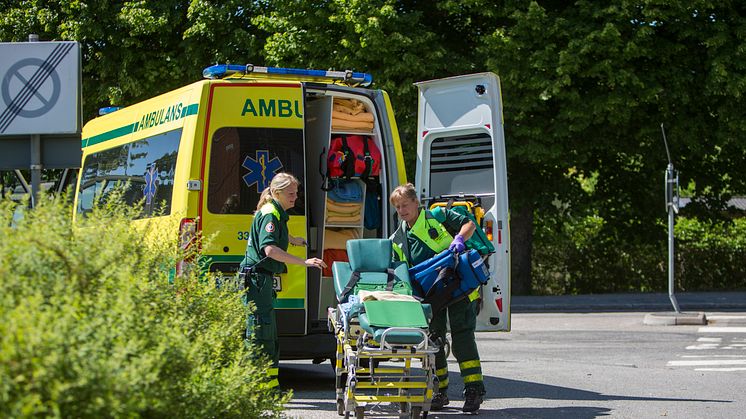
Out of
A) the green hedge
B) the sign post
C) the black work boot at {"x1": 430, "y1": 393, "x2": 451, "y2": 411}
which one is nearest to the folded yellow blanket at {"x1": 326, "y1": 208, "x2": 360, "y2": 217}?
the black work boot at {"x1": 430, "y1": 393, "x2": 451, "y2": 411}

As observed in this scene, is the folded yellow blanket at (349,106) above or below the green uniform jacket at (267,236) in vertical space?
above

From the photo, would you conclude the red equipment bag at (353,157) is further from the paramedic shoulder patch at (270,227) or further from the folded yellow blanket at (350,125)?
the paramedic shoulder patch at (270,227)

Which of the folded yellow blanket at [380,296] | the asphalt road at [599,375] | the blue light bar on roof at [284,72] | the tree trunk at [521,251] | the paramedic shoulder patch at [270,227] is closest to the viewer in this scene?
the folded yellow blanket at [380,296]

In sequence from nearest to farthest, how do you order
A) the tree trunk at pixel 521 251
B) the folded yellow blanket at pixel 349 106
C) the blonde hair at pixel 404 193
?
the blonde hair at pixel 404 193 < the folded yellow blanket at pixel 349 106 < the tree trunk at pixel 521 251

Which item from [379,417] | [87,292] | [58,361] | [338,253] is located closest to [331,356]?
[338,253]

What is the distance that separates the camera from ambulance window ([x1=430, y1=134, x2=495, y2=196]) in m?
10.8

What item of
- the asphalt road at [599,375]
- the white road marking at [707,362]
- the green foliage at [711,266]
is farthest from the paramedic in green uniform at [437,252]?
the green foliage at [711,266]

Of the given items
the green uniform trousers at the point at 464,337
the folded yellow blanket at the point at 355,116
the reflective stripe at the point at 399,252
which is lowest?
the green uniform trousers at the point at 464,337

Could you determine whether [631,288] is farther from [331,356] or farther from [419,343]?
[419,343]

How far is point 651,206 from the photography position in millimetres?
27953

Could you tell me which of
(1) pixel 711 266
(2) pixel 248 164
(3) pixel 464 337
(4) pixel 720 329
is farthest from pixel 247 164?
(1) pixel 711 266

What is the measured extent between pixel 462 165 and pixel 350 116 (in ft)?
3.98

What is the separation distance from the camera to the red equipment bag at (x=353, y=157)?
410 inches

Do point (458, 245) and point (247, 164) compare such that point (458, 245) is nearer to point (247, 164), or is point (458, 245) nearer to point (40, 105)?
point (247, 164)
